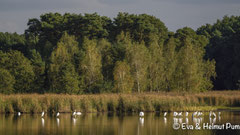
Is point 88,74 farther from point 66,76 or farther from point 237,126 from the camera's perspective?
point 237,126

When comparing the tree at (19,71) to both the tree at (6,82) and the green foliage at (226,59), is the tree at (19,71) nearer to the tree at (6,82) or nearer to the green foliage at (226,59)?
the tree at (6,82)

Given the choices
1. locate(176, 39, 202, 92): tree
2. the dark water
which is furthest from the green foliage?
the dark water

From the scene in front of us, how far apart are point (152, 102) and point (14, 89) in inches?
688

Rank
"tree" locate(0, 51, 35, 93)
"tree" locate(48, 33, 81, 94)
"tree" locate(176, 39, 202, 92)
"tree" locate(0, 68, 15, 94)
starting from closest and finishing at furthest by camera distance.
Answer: "tree" locate(0, 68, 15, 94)
"tree" locate(48, 33, 81, 94)
"tree" locate(0, 51, 35, 93)
"tree" locate(176, 39, 202, 92)

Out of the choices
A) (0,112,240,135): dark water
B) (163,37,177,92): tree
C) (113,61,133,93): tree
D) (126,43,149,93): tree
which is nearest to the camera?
(0,112,240,135): dark water

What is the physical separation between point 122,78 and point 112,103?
1228cm

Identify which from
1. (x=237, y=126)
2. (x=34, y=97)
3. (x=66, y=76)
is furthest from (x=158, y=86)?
(x=237, y=126)

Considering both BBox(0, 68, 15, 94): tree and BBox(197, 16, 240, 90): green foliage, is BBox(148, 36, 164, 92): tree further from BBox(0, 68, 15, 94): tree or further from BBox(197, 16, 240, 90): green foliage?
BBox(0, 68, 15, 94): tree

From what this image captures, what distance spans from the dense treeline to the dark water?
14.5 m

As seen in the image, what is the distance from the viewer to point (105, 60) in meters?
64.5

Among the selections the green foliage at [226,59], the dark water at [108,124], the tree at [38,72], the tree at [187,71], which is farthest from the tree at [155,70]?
the dark water at [108,124]

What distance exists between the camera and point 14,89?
56.1 meters

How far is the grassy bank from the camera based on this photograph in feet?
147

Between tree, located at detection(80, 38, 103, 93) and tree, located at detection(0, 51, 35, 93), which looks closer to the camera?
tree, located at detection(0, 51, 35, 93)
